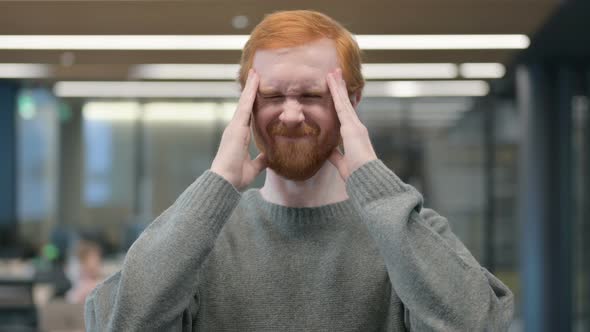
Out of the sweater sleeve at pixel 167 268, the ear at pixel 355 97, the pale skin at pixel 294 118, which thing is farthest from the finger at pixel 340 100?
the sweater sleeve at pixel 167 268

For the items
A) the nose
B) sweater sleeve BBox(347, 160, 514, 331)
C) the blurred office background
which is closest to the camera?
sweater sleeve BBox(347, 160, 514, 331)

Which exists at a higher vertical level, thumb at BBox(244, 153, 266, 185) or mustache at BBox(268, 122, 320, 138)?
mustache at BBox(268, 122, 320, 138)

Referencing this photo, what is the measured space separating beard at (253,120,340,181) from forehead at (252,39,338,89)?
76 mm

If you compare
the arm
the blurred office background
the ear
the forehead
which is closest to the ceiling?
the blurred office background

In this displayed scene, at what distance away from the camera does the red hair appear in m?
1.40

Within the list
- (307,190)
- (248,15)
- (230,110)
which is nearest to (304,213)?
(307,190)

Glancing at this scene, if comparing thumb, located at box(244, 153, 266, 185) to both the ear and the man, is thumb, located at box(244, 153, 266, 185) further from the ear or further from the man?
the ear

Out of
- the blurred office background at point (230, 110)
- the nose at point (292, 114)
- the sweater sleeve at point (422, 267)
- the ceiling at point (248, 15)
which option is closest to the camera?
the sweater sleeve at point (422, 267)

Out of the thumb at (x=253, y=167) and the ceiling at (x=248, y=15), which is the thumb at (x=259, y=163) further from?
the ceiling at (x=248, y=15)

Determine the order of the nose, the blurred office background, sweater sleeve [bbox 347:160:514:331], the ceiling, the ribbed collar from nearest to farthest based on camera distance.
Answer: sweater sleeve [bbox 347:160:514:331], the nose, the ribbed collar, the ceiling, the blurred office background

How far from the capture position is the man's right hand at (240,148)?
4.51 feet

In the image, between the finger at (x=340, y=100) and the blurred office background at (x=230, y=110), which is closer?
the finger at (x=340, y=100)

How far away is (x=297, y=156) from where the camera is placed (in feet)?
4.55

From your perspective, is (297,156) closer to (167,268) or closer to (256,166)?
(256,166)
